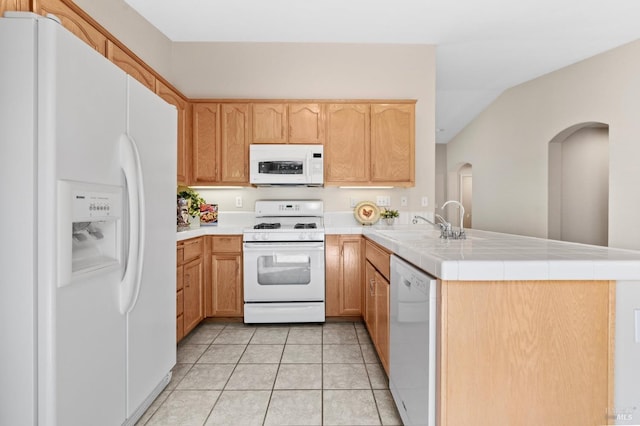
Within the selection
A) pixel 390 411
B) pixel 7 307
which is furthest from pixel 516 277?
pixel 7 307

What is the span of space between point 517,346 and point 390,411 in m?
0.94

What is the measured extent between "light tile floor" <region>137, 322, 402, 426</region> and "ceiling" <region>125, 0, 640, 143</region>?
9.50 ft

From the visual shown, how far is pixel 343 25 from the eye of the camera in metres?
3.14

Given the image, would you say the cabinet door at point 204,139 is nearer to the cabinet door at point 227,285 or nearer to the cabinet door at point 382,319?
the cabinet door at point 227,285

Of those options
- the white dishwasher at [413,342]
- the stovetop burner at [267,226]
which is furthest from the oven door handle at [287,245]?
the white dishwasher at [413,342]

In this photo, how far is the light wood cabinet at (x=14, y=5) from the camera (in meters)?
1.42

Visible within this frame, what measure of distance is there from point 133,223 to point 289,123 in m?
2.12

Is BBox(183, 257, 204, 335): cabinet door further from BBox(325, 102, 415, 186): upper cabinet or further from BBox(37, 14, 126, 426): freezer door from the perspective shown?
BBox(325, 102, 415, 186): upper cabinet

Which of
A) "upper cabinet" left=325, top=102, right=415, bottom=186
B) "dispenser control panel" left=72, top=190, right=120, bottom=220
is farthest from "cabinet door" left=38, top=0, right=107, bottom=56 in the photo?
"upper cabinet" left=325, top=102, right=415, bottom=186

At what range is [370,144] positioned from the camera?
3.26 metres

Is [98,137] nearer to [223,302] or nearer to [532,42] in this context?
[223,302]

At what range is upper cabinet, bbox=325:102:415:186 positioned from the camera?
3250mm

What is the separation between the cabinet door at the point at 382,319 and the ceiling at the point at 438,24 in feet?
7.84

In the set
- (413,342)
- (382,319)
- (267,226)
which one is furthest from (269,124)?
(413,342)
